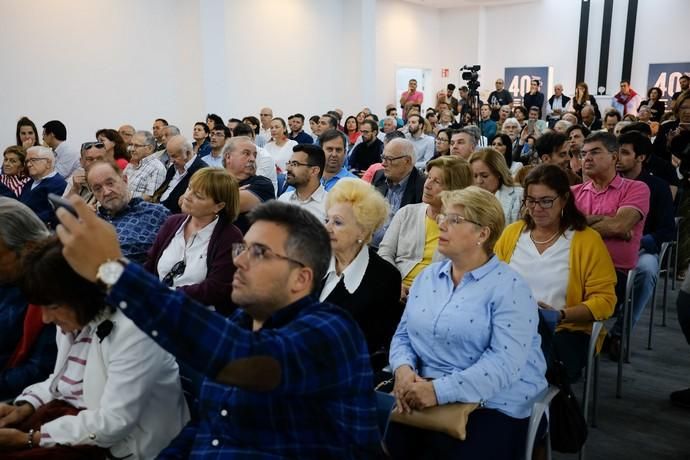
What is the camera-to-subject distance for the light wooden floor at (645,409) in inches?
105

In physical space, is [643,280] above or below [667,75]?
below

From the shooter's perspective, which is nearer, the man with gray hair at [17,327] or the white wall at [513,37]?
the man with gray hair at [17,327]

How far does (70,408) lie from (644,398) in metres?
2.77

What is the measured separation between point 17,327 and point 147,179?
325cm

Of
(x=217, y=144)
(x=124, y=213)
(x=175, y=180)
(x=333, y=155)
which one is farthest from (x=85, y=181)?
Answer: (x=217, y=144)

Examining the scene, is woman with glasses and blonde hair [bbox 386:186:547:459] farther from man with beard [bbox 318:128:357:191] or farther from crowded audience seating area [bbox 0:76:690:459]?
man with beard [bbox 318:128:357:191]

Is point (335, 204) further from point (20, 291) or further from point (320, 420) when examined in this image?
point (320, 420)

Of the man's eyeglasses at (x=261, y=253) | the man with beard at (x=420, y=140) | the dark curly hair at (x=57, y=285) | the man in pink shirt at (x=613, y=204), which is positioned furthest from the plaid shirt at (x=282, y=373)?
the man with beard at (x=420, y=140)

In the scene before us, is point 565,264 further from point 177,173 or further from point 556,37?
point 556,37

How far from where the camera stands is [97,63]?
9086 mm

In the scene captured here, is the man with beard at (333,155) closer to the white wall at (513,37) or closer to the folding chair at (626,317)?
the folding chair at (626,317)

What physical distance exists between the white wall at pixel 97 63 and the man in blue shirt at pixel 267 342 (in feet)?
26.9

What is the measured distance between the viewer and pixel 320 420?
4.19ft

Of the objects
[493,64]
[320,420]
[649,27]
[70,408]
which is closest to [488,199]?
[320,420]
